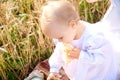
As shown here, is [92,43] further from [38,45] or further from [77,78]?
[38,45]

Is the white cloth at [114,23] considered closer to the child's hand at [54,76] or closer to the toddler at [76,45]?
the toddler at [76,45]

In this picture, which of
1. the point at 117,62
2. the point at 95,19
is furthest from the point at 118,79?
the point at 95,19

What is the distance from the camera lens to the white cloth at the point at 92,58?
7.57 ft

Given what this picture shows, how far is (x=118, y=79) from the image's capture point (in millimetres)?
2482

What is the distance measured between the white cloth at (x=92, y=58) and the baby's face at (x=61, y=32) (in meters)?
0.12

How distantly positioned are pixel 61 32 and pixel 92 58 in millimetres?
259

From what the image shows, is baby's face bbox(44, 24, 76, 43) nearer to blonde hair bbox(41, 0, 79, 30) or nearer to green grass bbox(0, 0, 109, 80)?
blonde hair bbox(41, 0, 79, 30)

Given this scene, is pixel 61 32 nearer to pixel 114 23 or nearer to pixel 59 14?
pixel 59 14

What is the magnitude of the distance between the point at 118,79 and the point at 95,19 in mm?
939

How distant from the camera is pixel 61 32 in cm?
217

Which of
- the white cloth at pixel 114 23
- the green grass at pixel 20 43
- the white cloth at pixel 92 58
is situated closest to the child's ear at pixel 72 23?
the white cloth at pixel 92 58

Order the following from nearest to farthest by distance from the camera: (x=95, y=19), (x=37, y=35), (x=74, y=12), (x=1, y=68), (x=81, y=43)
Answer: (x=74, y=12), (x=81, y=43), (x=1, y=68), (x=37, y=35), (x=95, y=19)

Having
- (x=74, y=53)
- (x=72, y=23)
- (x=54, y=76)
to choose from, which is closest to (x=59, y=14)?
(x=72, y=23)

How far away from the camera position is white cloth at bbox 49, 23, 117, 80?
2307mm
